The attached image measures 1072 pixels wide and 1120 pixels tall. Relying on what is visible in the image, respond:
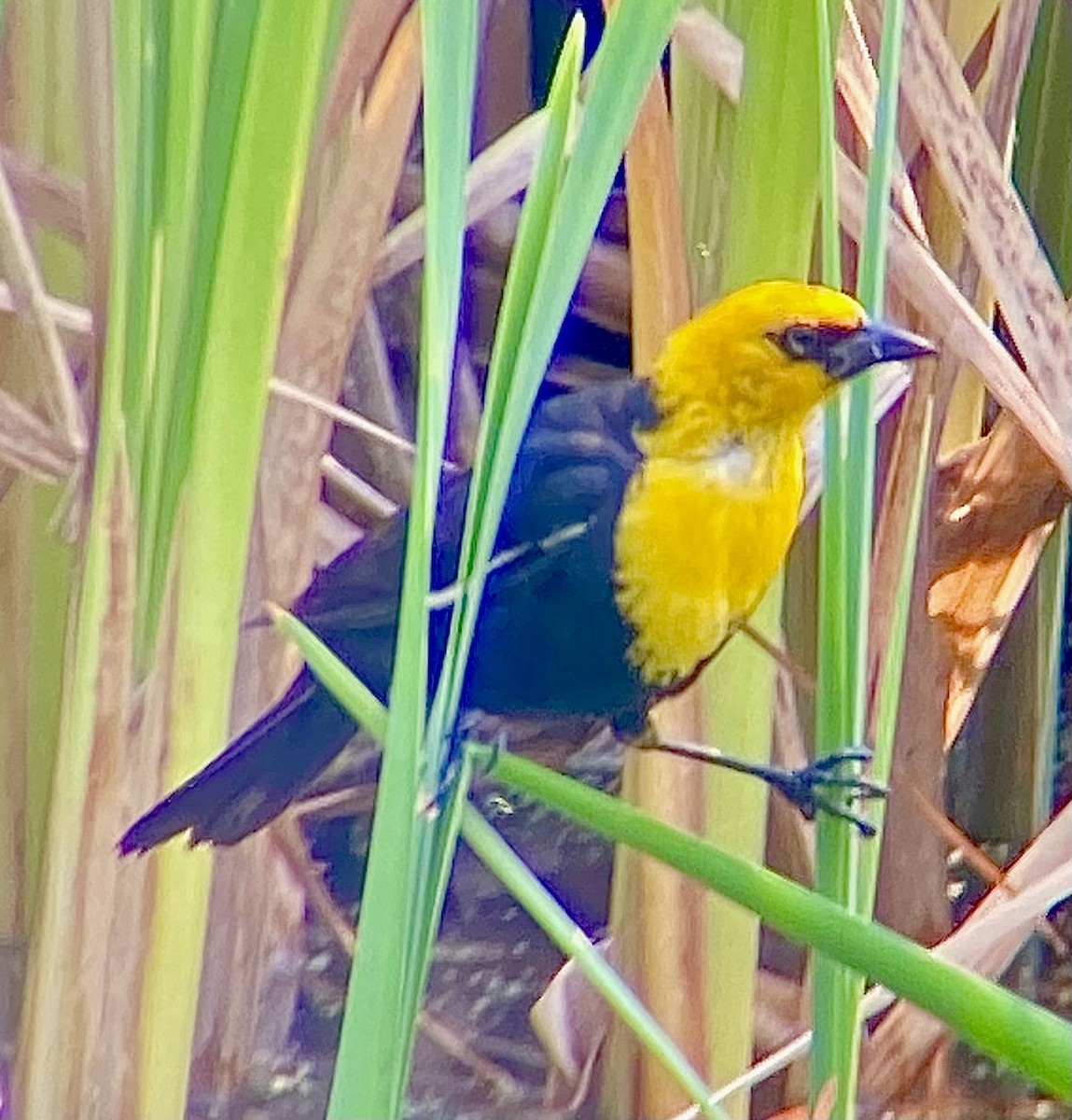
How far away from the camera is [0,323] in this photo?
0.60 meters

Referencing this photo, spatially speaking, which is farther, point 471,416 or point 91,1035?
point 471,416

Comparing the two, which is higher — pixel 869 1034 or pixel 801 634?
pixel 801 634

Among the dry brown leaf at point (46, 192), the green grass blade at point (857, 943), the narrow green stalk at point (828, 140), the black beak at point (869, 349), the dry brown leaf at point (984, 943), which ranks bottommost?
the dry brown leaf at point (984, 943)

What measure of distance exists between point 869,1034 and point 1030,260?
0.34 meters

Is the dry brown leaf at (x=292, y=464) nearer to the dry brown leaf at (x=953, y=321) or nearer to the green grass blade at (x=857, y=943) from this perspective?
the dry brown leaf at (x=953, y=321)

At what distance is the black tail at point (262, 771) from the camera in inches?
21.3

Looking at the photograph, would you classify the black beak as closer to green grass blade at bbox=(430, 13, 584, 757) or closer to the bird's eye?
the bird's eye

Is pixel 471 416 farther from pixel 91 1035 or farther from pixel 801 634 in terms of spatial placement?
pixel 91 1035

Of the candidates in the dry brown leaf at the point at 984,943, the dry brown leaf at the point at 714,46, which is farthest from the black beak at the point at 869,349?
the dry brown leaf at the point at 984,943

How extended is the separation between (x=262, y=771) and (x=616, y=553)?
16 centimetres

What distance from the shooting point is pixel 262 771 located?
0.57m

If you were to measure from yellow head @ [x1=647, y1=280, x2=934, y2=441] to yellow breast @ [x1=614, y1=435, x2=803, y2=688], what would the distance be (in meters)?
0.01

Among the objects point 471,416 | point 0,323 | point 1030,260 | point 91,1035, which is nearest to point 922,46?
point 1030,260

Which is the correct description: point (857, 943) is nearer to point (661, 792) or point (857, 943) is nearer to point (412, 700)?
point (412, 700)
